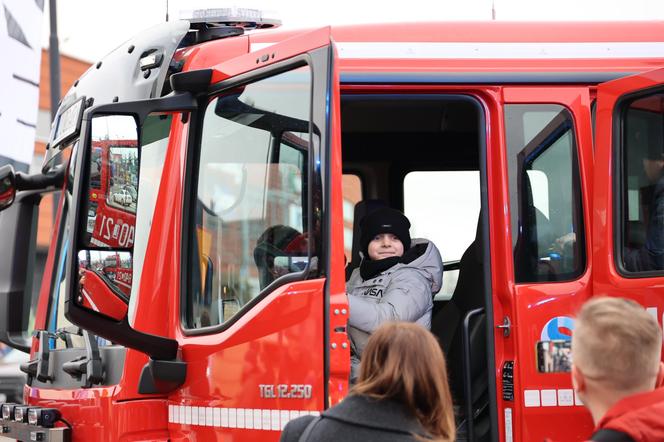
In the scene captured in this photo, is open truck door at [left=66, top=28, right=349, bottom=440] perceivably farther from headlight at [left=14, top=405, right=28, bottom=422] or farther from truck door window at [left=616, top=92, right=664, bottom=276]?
truck door window at [left=616, top=92, right=664, bottom=276]

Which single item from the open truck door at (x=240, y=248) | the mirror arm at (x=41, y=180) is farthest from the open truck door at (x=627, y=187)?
the mirror arm at (x=41, y=180)

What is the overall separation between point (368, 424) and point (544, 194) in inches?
78.7

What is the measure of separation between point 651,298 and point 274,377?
1446 millimetres

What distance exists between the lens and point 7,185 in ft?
17.2

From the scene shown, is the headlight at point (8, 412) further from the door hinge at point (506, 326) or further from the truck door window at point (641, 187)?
the truck door window at point (641, 187)

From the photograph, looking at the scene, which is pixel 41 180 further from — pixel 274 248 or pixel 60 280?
pixel 274 248

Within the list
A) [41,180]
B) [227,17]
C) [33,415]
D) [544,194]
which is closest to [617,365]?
[544,194]

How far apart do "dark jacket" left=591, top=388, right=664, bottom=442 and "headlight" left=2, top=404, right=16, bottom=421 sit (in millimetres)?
3352

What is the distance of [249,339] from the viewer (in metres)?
3.87

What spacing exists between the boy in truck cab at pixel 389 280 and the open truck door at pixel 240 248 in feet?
1.80

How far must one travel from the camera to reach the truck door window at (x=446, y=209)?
6098mm

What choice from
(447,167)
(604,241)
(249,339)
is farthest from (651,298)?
(447,167)

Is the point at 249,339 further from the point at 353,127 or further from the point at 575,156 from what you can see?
the point at 353,127

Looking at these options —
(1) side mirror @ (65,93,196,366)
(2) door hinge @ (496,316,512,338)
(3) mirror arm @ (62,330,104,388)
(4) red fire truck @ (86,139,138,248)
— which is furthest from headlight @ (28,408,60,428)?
(2) door hinge @ (496,316,512,338)
